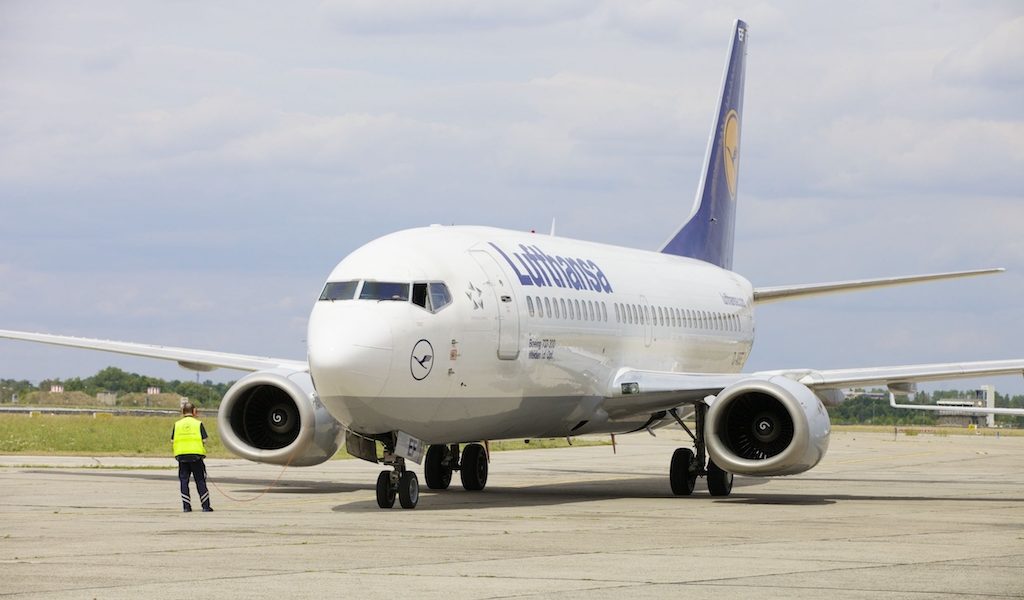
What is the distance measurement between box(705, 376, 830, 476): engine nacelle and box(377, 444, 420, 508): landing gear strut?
482 centimetres

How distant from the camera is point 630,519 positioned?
19.4 meters

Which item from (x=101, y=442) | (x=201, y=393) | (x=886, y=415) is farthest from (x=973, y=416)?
(x=101, y=442)

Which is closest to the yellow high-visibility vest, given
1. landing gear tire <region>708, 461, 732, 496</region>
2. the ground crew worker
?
the ground crew worker

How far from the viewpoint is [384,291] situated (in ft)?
66.2

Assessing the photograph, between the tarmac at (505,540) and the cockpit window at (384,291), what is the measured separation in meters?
2.66

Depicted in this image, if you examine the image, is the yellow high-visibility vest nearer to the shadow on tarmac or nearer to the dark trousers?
the dark trousers

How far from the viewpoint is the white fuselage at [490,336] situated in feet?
64.2

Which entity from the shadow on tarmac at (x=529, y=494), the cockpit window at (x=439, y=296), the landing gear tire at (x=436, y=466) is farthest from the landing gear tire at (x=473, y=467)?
the cockpit window at (x=439, y=296)

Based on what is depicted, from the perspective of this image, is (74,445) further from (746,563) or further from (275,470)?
(746,563)

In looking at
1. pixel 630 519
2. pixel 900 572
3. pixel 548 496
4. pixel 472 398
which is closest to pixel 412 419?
pixel 472 398

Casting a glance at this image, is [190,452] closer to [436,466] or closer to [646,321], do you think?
[436,466]

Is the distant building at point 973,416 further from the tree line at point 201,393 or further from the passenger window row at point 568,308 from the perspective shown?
the passenger window row at point 568,308

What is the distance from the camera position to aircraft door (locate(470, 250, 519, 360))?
21.7 meters

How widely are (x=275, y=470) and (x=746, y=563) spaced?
1958 cm
